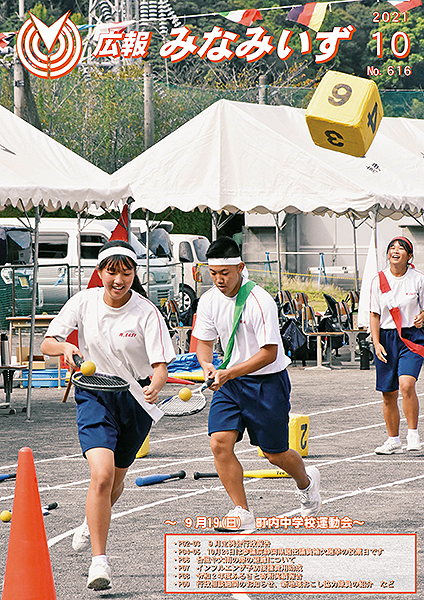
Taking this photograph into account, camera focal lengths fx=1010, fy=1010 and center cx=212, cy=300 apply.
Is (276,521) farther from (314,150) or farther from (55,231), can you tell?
(55,231)

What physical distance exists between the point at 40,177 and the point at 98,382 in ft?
21.1

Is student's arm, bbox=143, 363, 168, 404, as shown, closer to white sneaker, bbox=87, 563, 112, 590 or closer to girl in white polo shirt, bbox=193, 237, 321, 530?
girl in white polo shirt, bbox=193, 237, 321, 530

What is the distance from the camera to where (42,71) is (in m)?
21.8

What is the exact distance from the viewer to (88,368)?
525cm

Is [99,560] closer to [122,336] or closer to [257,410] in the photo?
[122,336]

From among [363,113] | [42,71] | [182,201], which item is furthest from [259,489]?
[42,71]

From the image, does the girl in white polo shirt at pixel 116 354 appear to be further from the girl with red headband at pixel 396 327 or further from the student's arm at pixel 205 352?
the girl with red headband at pixel 396 327

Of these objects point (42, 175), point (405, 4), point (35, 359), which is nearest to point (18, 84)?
point (35, 359)

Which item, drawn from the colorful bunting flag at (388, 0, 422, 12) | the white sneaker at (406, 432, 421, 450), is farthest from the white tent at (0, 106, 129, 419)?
the colorful bunting flag at (388, 0, 422, 12)

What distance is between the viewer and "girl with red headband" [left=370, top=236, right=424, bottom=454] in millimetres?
8938

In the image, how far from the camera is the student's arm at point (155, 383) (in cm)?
544

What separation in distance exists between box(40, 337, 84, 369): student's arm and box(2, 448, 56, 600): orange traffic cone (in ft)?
2.12

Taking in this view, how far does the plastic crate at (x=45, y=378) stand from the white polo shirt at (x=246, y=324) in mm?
8776

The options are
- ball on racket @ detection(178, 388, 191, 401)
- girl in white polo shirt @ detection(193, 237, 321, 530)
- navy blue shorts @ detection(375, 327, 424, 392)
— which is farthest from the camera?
navy blue shorts @ detection(375, 327, 424, 392)
